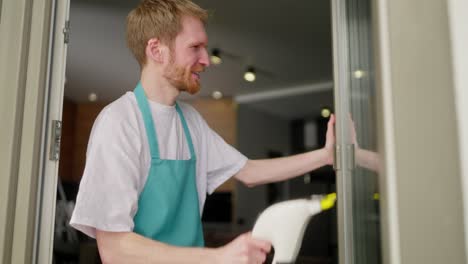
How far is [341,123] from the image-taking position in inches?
39.3

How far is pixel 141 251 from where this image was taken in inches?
42.1

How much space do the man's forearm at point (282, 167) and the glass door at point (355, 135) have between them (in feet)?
1.01

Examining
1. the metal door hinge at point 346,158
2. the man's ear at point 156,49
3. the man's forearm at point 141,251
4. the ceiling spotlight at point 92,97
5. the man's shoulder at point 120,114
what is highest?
the ceiling spotlight at point 92,97

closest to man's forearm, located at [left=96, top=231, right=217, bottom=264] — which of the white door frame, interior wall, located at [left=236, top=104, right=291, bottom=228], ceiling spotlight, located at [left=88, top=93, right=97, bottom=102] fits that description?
the white door frame

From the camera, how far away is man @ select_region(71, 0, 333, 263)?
1.14 metres

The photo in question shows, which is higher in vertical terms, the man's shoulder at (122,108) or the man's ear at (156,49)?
the man's ear at (156,49)

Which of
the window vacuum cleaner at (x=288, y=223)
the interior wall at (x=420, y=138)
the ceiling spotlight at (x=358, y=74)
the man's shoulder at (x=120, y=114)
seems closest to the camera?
the interior wall at (x=420, y=138)

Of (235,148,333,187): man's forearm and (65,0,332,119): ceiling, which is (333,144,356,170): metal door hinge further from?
(65,0,332,119): ceiling

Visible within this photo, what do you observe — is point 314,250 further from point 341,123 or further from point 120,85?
point 341,123

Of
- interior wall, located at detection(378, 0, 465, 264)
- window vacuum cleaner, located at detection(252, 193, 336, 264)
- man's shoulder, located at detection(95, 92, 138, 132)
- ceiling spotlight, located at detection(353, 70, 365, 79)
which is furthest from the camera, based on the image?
man's shoulder, located at detection(95, 92, 138, 132)

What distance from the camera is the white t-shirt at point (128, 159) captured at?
1124 mm

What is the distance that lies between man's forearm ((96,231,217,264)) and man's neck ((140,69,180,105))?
46 cm

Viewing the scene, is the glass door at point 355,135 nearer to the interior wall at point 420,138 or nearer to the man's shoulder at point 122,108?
the interior wall at point 420,138

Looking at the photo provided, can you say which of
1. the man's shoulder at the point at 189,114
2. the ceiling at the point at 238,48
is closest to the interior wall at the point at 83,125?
the ceiling at the point at 238,48
